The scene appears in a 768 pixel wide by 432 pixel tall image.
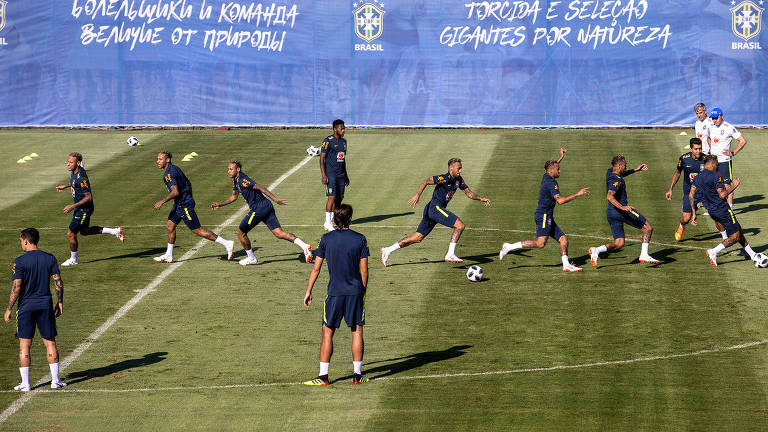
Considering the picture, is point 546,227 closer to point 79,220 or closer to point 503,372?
point 503,372

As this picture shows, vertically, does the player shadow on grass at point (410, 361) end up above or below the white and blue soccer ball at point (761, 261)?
below

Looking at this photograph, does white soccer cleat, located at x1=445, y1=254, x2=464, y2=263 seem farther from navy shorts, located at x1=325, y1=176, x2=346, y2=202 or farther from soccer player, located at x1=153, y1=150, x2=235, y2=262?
soccer player, located at x1=153, y1=150, x2=235, y2=262

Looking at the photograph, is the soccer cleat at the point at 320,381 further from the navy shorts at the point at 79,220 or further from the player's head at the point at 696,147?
the player's head at the point at 696,147

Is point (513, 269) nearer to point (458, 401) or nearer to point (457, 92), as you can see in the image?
point (458, 401)

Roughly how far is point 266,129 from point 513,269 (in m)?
20.1

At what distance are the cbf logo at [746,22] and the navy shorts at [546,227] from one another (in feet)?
62.8

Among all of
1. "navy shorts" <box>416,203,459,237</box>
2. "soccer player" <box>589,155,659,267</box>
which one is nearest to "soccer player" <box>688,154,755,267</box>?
"soccer player" <box>589,155,659,267</box>

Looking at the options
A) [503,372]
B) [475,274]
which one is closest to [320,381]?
[503,372]

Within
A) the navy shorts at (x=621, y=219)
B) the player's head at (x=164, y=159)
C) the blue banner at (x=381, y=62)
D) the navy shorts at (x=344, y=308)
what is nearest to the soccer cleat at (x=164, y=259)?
the player's head at (x=164, y=159)

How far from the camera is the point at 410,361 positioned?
15070 millimetres

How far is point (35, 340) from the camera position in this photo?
16.5m

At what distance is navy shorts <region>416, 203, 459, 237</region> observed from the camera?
20.5 m

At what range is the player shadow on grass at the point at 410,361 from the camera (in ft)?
47.8

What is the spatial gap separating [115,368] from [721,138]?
1466 cm
